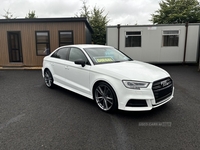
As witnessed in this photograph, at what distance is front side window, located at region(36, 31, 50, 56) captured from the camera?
10.1 meters

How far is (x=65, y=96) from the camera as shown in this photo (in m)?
4.92

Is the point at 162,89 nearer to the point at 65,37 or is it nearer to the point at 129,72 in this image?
→ the point at 129,72

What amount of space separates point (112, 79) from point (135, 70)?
571mm

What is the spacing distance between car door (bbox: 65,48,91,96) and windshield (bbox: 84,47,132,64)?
20cm

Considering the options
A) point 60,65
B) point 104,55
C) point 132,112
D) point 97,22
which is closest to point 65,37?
point 60,65

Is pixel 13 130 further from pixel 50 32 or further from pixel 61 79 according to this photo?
pixel 50 32

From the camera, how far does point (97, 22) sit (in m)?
20.7

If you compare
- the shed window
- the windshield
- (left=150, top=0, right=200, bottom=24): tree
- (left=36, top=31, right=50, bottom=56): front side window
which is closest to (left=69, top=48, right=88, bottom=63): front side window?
the windshield

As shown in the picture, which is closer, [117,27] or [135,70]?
[135,70]

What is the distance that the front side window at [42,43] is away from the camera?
10070 millimetres

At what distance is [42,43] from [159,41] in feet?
23.9

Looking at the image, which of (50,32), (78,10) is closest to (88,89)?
(50,32)

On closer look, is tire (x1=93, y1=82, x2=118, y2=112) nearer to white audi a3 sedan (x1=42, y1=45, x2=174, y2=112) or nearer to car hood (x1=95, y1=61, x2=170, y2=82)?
white audi a3 sedan (x1=42, y1=45, x2=174, y2=112)

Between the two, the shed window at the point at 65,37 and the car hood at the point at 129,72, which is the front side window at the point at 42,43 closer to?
the shed window at the point at 65,37
